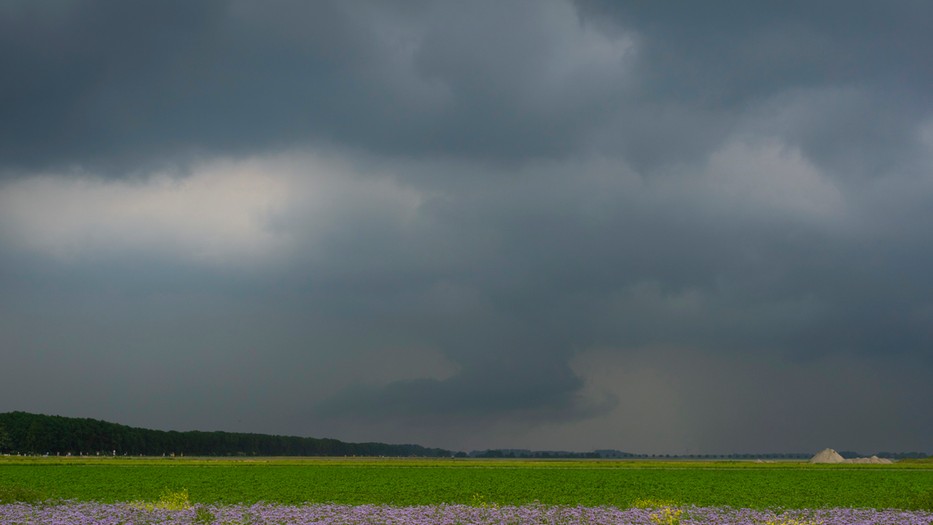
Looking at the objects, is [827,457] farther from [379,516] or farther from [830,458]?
[379,516]

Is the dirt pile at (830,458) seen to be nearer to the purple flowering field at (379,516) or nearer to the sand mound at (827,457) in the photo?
the sand mound at (827,457)

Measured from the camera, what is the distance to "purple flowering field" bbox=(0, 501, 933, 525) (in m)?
23.0

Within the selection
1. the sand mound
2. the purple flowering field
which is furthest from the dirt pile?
the purple flowering field

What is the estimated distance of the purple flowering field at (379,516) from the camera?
75.4 ft

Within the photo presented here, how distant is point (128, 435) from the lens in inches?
7343

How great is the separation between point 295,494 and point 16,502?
13.5 m

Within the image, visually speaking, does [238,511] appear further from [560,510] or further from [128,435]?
[128,435]

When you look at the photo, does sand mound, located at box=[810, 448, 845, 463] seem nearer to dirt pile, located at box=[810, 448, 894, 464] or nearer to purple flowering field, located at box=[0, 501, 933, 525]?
dirt pile, located at box=[810, 448, 894, 464]

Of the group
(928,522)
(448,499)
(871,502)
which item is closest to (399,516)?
(448,499)

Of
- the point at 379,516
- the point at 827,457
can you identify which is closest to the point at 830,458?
the point at 827,457

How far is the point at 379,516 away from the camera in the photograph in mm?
24266

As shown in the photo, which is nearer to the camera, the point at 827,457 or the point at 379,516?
the point at 379,516

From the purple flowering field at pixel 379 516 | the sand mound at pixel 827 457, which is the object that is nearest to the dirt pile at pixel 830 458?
the sand mound at pixel 827 457

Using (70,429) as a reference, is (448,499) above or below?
below
